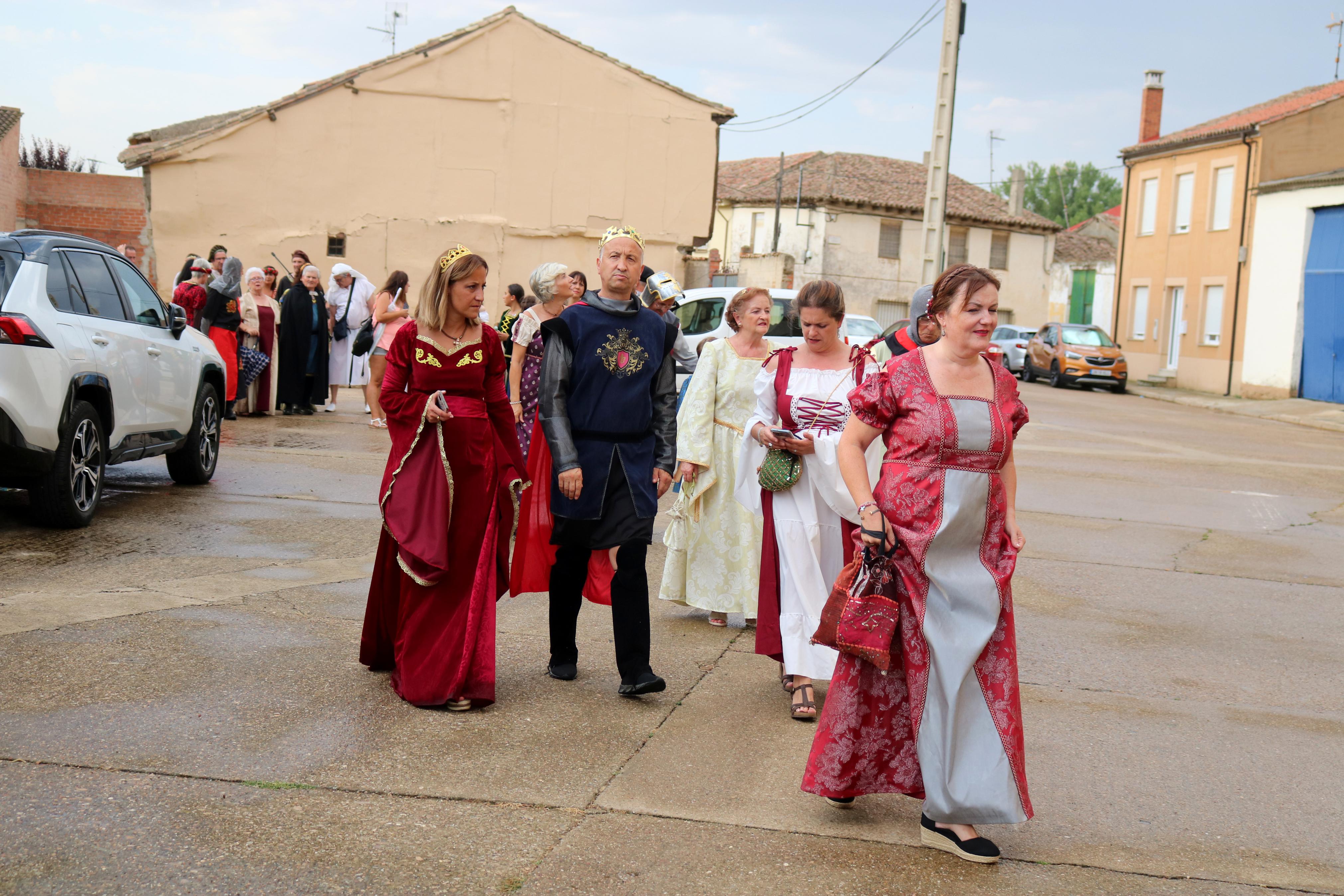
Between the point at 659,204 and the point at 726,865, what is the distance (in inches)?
1032

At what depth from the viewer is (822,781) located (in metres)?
4.12

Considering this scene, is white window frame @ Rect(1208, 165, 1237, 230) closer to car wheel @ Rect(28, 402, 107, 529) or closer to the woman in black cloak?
the woman in black cloak

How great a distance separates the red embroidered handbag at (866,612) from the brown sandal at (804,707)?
1.23 meters

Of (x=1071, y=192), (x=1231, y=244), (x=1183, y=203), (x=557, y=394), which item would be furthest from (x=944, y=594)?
(x=1071, y=192)

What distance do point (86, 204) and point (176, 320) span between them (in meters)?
33.4

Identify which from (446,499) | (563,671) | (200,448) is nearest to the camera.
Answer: (446,499)

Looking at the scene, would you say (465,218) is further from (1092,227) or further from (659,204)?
(1092,227)

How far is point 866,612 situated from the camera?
398cm

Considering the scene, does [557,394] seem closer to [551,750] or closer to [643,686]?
[643,686]

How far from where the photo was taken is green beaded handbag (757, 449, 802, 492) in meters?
5.43

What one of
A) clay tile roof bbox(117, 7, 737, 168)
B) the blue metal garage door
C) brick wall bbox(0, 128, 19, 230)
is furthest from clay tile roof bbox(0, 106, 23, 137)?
the blue metal garage door

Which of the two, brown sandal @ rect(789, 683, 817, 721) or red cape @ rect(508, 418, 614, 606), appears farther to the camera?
red cape @ rect(508, 418, 614, 606)

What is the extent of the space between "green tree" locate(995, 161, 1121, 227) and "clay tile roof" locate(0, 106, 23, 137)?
78.3 metres

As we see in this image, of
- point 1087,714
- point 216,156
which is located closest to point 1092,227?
point 216,156
